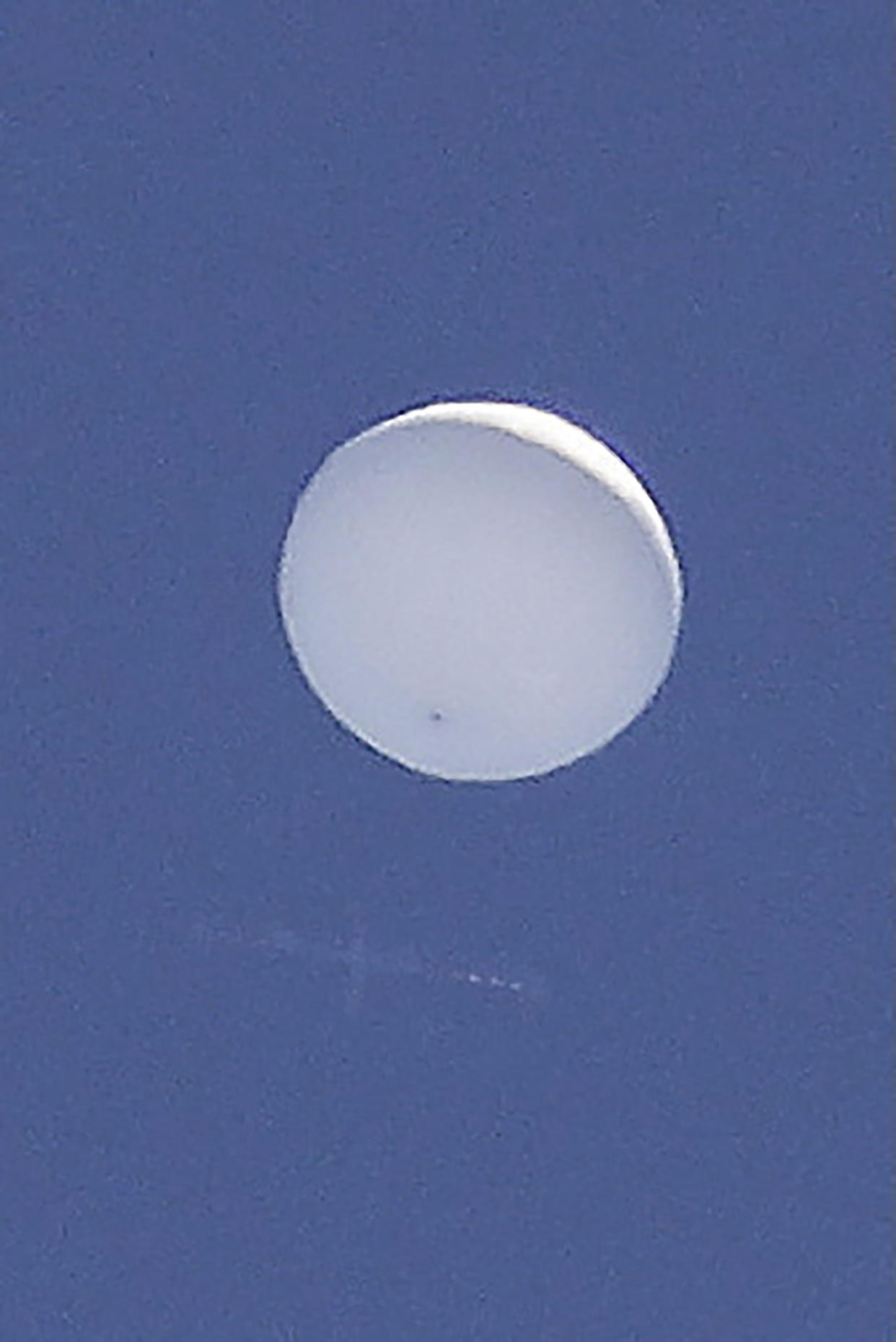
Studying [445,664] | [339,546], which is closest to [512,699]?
[445,664]

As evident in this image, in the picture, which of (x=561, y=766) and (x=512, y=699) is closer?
(x=512, y=699)

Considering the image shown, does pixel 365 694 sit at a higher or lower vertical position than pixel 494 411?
lower

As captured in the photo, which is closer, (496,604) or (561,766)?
(496,604)

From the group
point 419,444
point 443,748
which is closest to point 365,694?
point 443,748

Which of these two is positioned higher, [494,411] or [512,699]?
[494,411]

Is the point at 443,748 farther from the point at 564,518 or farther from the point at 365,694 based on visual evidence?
the point at 564,518

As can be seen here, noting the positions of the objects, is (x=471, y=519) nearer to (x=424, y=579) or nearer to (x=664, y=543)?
(x=424, y=579)
